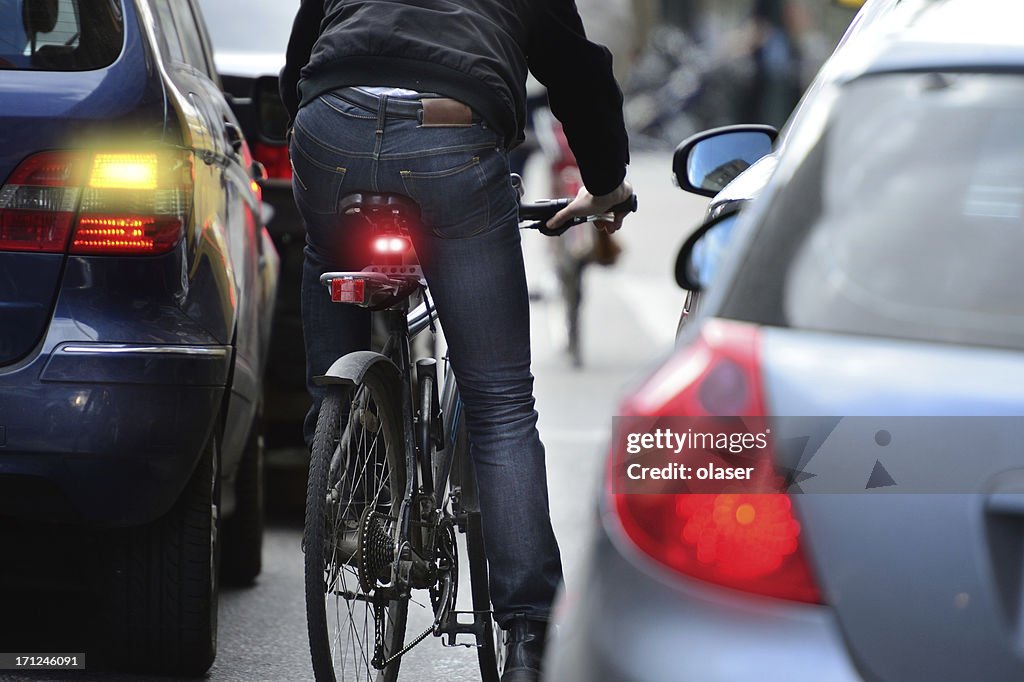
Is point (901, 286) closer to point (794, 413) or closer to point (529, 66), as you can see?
point (794, 413)

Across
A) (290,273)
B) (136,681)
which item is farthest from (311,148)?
(290,273)

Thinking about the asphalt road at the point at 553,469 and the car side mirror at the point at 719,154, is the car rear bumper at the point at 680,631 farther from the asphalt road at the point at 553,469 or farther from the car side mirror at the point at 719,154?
the car side mirror at the point at 719,154

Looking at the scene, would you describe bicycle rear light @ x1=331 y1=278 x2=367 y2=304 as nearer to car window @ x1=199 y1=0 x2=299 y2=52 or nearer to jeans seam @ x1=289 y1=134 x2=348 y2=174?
jeans seam @ x1=289 y1=134 x2=348 y2=174

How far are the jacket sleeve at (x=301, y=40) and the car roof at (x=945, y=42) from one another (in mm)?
1631

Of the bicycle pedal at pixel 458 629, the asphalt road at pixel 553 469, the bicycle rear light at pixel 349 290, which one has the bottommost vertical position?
the asphalt road at pixel 553 469

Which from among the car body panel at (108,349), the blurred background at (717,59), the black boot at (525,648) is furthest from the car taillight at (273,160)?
the blurred background at (717,59)

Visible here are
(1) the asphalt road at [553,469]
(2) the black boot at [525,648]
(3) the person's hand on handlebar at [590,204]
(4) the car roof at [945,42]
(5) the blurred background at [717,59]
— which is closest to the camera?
(4) the car roof at [945,42]

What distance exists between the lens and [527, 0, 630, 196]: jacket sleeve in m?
3.58

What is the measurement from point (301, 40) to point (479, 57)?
0.61m

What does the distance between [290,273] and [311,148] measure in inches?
104

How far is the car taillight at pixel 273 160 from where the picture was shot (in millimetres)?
6062

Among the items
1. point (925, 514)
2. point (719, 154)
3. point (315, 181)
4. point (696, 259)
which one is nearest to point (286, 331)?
point (719, 154)

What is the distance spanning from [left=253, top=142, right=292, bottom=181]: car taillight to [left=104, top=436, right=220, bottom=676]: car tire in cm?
217

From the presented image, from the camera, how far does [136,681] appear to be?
409 centimetres
